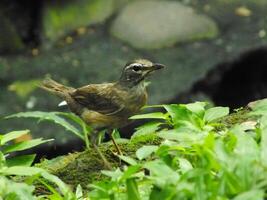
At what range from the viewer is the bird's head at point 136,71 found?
269 inches

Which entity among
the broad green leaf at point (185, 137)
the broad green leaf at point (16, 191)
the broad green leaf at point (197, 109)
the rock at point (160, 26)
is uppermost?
the broad green leaf at point (185, 137)

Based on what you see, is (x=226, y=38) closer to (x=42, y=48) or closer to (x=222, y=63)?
(x=222, y=63)

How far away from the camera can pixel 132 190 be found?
15.0 ft

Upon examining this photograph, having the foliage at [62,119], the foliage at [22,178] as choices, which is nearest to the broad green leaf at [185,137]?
the foliage at [22,178]

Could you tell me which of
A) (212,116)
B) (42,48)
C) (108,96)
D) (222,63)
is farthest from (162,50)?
(212,116)

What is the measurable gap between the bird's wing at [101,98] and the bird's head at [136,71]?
0.14 meters

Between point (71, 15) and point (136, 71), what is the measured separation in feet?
19.3

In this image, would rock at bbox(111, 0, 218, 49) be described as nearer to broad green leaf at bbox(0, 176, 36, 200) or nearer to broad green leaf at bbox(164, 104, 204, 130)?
broad green leaf at bbox(164, 104, 204, 130)

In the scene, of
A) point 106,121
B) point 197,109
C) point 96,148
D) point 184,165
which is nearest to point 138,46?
point 106,121

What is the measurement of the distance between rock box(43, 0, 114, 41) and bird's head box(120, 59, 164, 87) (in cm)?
569

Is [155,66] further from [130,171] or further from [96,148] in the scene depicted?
[130,171]

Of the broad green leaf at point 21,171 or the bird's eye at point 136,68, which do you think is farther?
the bird's eye at point 136,68

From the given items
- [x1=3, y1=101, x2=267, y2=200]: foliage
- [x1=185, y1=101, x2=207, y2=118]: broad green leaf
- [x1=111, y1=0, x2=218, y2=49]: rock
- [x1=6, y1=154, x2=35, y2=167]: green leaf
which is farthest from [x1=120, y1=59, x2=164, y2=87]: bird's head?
[x1=111, y1=0, x2=218, y2=49]: rock

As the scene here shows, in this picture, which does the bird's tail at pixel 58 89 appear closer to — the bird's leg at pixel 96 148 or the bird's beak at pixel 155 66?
the bird's leg at pixel 96 148
